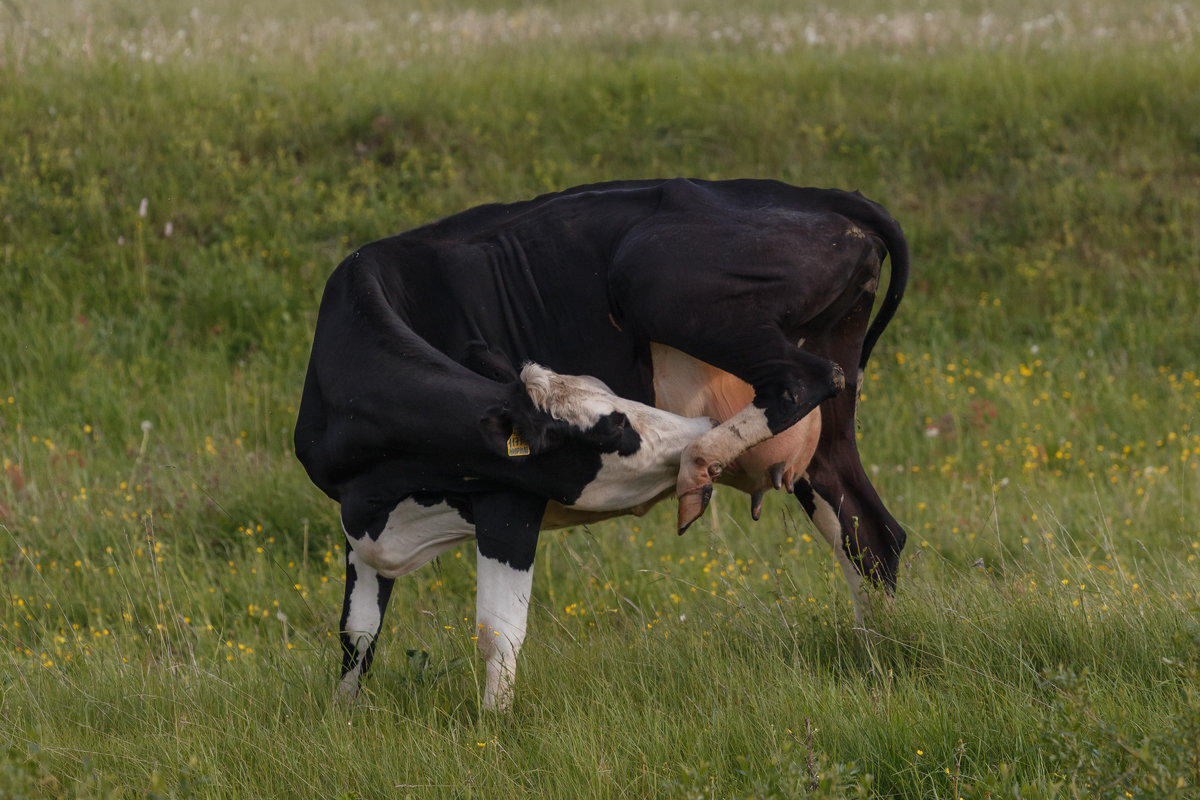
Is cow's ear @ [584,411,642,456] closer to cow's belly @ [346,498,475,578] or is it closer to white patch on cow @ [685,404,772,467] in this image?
white patch on cow @ [685,404,772,467]

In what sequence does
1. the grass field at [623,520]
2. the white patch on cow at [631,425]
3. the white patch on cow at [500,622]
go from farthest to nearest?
the white patch on cow at [500,622]
the white patch on cow at [631,425]
the grass field at [623,520]

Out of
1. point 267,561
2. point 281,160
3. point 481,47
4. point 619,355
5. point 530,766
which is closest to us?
point 530,766

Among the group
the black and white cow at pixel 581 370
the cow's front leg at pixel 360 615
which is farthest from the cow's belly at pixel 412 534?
the cow's front leg at pixel 360 615

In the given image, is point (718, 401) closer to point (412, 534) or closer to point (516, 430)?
point (516, 430)

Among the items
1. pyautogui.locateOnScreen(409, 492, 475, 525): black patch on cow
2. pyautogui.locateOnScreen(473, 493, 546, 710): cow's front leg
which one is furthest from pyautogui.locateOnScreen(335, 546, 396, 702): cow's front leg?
pyautogui.locateOnScreen(473, 493, 546, 710): cow's front leg

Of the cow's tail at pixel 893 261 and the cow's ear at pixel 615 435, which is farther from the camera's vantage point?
the cow's tail at pixel 893 261

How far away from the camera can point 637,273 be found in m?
4.00

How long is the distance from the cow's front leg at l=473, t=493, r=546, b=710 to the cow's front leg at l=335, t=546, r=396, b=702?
56 centimetres

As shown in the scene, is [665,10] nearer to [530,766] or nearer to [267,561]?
[267,561]

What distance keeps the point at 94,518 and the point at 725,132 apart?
6.23 metres

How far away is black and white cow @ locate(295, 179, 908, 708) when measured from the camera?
382 centimetres

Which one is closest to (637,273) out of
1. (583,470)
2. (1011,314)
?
(583,470)

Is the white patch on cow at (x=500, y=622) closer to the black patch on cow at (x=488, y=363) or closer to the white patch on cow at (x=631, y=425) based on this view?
the white patch on cow at (x=631, y=425)

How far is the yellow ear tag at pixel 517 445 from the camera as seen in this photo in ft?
12.1
